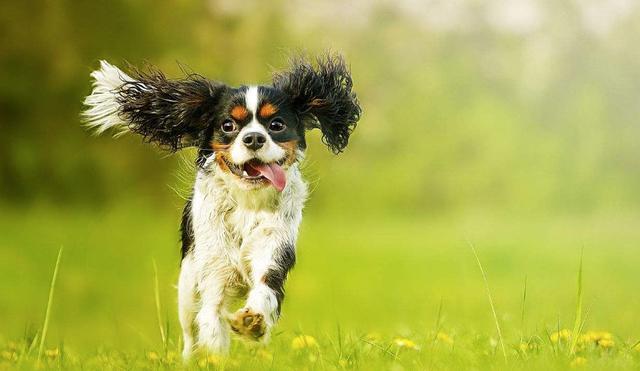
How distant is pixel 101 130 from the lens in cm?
538

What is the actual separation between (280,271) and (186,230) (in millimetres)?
790

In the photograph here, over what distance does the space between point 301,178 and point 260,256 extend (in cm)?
51

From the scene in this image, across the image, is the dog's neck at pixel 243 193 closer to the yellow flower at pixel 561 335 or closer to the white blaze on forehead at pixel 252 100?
the white blaze on forehead at pixel 252 100

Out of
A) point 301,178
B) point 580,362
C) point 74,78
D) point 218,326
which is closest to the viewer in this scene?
point 580,362

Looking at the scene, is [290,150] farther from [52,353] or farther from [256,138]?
[52,353]

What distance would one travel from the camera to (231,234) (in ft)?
15.6

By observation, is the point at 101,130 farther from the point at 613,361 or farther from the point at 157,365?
the point at 613,361

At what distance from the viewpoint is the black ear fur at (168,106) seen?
16.4 feet

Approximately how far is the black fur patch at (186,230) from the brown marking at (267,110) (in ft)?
2.54

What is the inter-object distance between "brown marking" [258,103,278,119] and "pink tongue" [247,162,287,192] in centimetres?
24

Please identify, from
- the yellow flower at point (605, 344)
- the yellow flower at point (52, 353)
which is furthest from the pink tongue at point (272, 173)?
the yellow flower at point (605, 344)

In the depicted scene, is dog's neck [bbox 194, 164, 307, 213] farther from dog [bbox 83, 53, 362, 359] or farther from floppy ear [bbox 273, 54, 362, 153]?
floppy ear [bbox 273, 54, 362, 153]

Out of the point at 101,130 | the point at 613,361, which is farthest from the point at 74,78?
the point at 613,361

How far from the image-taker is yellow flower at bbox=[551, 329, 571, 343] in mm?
4333
